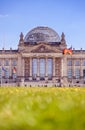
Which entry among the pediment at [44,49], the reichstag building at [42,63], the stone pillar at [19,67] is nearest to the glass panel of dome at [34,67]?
the reichstag building at [42,63]

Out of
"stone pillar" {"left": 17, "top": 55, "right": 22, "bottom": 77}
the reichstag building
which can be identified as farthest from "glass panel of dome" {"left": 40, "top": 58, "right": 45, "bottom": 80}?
"stone pillar" {"left": 17, "top": 55, "right": 22, "bottom": 77}

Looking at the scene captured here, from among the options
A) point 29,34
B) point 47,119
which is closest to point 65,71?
point 29,34

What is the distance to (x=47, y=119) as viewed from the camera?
2.02 m

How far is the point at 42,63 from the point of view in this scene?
126188mm

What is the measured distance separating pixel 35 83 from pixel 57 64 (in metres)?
12.9

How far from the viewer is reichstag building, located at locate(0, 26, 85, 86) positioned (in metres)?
124

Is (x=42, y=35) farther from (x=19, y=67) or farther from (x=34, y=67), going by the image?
(x=19, y=67)

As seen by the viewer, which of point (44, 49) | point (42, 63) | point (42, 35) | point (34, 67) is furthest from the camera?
point (42, 35)

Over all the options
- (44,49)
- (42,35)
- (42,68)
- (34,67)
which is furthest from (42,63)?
(42,35)

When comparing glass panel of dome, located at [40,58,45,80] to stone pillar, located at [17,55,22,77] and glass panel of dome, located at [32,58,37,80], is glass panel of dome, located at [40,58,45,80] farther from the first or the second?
stone pillar, located at [17,55,22,77]

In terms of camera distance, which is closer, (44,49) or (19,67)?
(44,49)

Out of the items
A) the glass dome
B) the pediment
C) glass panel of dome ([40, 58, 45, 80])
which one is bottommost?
glass panel of dome ([40, 58, 45, 80])

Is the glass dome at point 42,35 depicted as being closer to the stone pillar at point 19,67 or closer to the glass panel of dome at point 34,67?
the stone pillar at point 19,67

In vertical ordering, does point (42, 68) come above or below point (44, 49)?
below
